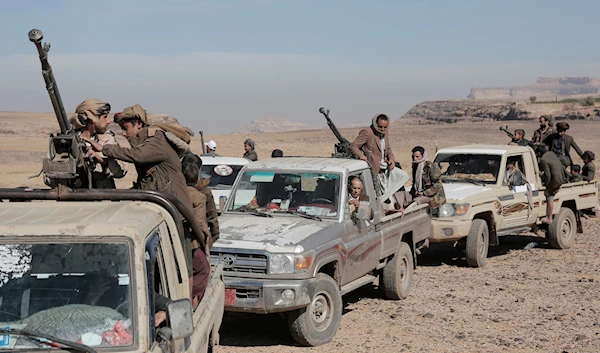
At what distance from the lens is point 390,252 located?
974 cm

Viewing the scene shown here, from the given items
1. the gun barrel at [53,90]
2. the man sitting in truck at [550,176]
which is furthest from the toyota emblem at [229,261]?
the man sitting in truck at [550,176]

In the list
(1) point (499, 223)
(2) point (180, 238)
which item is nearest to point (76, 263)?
(2) point (180, 238)

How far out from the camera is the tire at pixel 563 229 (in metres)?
14.3

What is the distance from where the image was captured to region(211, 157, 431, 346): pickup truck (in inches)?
304

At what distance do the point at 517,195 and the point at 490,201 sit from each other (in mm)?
808

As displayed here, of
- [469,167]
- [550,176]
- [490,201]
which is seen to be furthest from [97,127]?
[550,176]

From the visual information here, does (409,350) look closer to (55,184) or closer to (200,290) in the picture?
(200,290)

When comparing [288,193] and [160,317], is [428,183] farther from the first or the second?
[160,317]

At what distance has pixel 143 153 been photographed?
5.71 meters

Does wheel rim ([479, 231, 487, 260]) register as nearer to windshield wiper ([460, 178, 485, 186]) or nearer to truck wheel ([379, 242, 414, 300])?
windshield wiper ([460, 178, 485, 186])

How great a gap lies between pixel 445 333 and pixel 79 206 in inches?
209

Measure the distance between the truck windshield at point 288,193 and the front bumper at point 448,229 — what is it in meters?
3.65

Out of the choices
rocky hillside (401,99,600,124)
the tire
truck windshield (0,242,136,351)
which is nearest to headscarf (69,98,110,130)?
truck windshield (0,242,136,351)

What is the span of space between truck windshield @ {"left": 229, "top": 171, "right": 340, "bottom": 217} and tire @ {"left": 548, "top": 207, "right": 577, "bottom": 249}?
6.62m
